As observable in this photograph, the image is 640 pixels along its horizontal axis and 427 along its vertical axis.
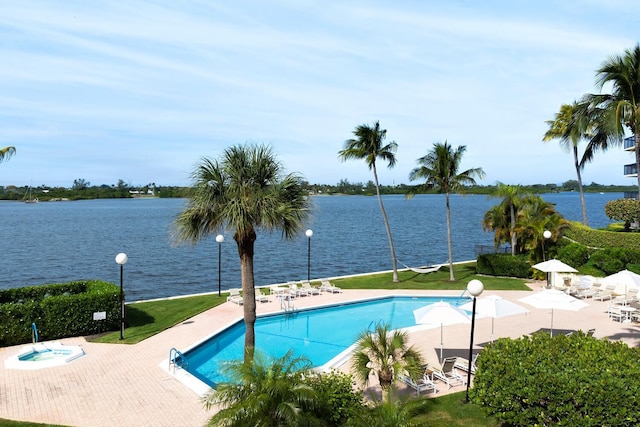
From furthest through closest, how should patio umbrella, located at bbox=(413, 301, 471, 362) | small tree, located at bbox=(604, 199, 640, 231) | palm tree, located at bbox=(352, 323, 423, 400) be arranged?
small tree, located at bbox=(604, 199, 640, 231) < patio umbrella, located at bbox=(413, 301, 471, 362) < palm tree, located at bbox=(352, 323, 423, 400)

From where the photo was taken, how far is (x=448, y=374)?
43.8 feet

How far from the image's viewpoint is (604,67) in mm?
24266

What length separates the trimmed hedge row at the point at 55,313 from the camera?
53.4ft

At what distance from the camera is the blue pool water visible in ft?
53.7

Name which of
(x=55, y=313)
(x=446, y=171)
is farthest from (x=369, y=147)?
(x=55, y=313)

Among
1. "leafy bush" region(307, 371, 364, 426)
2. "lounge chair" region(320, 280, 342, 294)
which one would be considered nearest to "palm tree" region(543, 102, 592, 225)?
"lounge chair" region(320, 280, 342, 294)

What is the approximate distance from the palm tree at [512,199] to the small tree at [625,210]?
8563 mm

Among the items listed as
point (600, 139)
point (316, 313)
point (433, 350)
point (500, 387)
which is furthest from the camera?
point (600, 139)

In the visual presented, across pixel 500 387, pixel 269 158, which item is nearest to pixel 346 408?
pixel 500 387

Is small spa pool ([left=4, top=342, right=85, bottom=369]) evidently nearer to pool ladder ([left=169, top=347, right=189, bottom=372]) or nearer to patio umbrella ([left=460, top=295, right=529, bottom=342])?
pool ladder ([left=169, top=347, right=189, bottom=372])

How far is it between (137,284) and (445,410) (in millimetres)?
30468

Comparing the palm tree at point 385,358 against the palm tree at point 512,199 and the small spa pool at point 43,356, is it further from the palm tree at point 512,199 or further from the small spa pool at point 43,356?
the palm tree at point 512,199

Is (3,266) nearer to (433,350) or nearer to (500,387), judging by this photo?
(433,350)

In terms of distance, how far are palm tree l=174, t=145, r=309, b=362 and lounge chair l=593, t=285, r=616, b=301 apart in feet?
59.9
